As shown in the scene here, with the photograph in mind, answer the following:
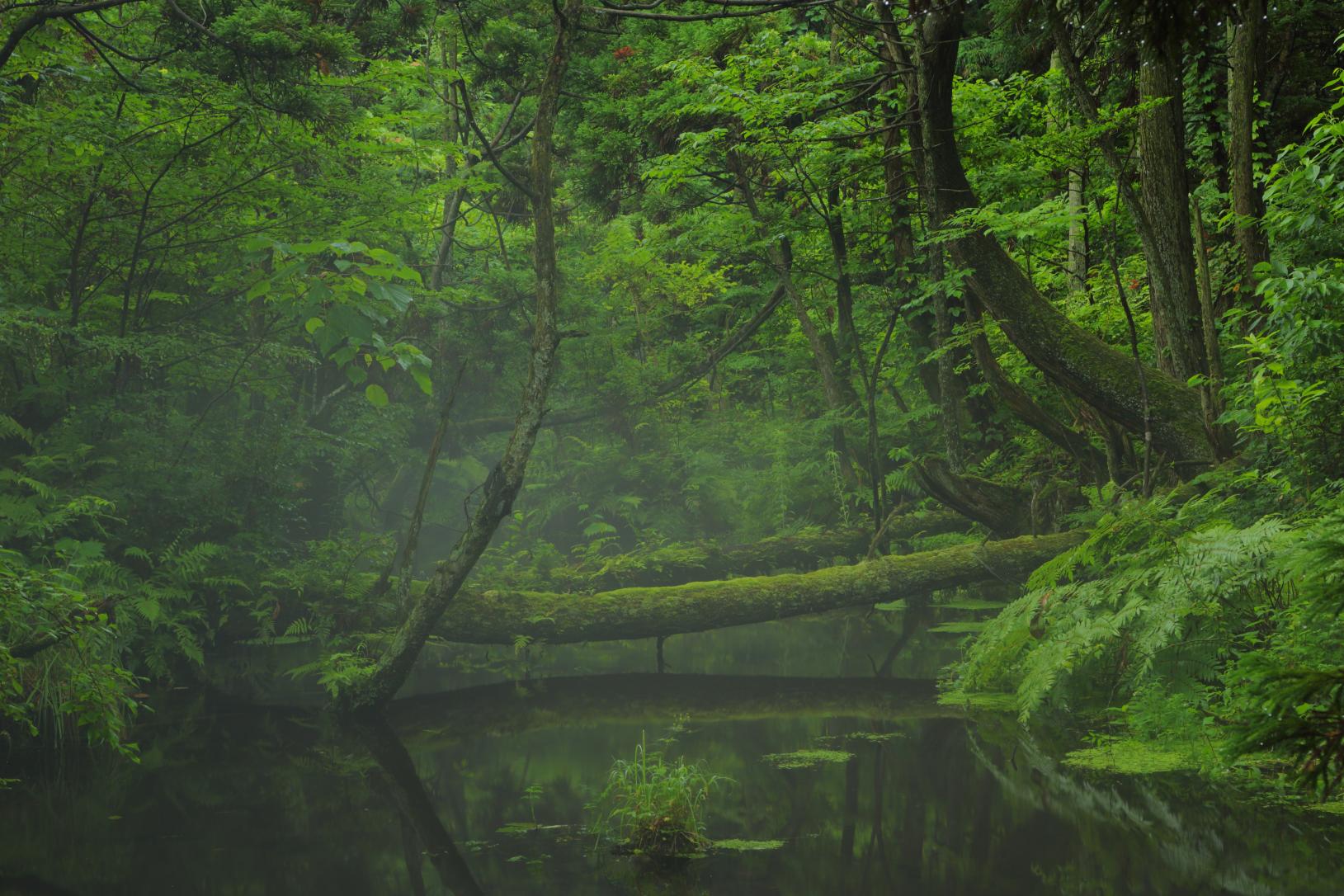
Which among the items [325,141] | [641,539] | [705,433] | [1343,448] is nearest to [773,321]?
[705,433]

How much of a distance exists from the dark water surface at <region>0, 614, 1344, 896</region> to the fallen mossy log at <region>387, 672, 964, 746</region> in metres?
0.04

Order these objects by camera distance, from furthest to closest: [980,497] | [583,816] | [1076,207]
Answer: [980,497] < [1076,207] < [583,816]

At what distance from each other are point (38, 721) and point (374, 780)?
3.08 m

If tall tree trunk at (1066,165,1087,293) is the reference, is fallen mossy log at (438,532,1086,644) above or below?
below

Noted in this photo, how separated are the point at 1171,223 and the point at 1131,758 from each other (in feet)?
13.8

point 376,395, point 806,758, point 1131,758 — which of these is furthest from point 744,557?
point 1131,758

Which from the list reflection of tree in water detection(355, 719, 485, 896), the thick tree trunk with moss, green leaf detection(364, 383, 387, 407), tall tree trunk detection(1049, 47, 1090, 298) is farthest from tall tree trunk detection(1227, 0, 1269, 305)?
reflection of tree in water detection(355, 719, 485, 896)

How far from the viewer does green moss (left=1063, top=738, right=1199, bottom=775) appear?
5410mm

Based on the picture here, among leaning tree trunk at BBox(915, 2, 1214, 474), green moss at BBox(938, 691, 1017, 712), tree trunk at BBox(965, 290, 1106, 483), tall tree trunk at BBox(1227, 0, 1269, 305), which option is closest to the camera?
tall tree trunk at BBox(1227, 0, 1269, 305)

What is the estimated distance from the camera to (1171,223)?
7.73 m

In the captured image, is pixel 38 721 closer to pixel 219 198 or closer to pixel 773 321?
pixel 219 198

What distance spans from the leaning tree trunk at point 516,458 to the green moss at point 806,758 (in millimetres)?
2794

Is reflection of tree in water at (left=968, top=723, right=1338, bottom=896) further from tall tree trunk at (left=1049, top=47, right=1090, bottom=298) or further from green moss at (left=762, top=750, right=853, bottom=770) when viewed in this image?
tall tree trunk at (left=1049, top=47, right=1090, bottom=298)

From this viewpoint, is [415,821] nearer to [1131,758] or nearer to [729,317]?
[1131,758]
